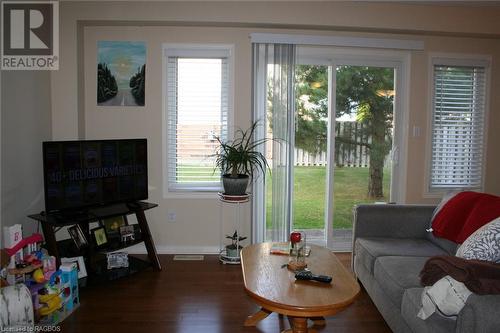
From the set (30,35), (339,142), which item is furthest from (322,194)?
(30,35)

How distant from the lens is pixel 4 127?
10.9ft

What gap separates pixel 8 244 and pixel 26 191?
866mm

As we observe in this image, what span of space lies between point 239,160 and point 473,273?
247cm

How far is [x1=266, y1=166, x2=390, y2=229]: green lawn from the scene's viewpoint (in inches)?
185

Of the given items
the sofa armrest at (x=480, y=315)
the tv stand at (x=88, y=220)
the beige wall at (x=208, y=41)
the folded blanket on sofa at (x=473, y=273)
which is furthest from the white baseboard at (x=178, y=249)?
the sofa armrest at (x=480, y=315)

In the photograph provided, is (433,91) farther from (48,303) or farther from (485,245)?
(48,303)

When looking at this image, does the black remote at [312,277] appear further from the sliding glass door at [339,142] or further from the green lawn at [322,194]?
the green lawn at [322,194]

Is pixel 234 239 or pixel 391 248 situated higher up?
pixel 391 248

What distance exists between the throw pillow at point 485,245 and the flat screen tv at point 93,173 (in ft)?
9.52

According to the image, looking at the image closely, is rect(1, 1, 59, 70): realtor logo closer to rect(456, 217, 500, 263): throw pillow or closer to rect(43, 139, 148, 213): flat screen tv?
rect(43, 139, 148, 213): flat screen tv

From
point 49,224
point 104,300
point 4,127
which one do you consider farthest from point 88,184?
point 104,300

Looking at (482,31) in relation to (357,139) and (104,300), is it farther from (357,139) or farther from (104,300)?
(104,300)

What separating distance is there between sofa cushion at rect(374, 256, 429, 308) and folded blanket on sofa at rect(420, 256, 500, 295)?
1.23ft

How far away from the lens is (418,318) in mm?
2268
